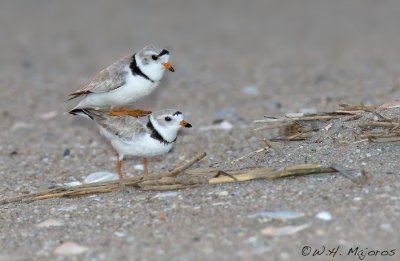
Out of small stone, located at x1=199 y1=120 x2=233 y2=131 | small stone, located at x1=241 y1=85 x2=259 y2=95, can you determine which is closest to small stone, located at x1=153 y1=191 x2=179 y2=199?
small stone, located at x1=199 y1=120 x2=233 y2=131

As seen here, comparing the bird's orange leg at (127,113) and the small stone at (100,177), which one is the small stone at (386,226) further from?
the small stone at (100,177)

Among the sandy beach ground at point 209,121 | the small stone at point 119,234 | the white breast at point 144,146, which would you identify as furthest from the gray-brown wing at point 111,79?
the small stone at point 119,234

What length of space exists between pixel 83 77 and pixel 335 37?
16.2ft

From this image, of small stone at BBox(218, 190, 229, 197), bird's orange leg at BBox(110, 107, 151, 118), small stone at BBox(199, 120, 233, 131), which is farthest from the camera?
small stone at BBox(199, 120, 233, 131)

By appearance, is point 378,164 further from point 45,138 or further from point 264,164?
point 45,138

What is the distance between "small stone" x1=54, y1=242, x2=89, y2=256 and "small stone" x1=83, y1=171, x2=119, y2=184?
6.14 feet

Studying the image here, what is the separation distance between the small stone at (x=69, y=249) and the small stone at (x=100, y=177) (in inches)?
73.6

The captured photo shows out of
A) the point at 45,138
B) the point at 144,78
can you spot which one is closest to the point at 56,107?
the point at 45,138

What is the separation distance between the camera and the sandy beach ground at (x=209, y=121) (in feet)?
14.7

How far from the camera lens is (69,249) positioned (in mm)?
4441

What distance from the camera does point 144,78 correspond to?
608 cm

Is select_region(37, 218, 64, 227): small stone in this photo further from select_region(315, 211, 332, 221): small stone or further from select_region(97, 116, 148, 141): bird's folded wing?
select_region(315, 211, 332, 221): small stone

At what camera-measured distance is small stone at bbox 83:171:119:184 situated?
638 cm

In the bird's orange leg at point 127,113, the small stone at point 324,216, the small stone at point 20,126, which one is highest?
the small stone at point 20,126
